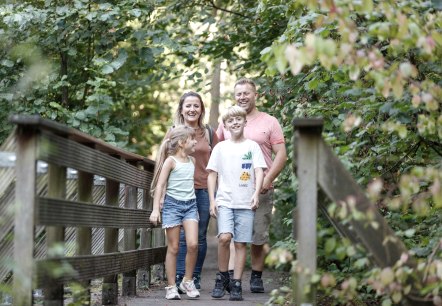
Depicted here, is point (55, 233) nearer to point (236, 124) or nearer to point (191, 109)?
point (236, 124)

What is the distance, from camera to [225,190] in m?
7.48

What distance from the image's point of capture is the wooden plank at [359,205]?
4.55 meters

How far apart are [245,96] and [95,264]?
2830 mm

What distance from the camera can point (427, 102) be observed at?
4566mm

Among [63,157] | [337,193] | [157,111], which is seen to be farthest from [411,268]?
[157,111]

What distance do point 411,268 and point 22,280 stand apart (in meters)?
2.07

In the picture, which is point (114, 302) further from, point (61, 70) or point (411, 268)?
point (61, 70)

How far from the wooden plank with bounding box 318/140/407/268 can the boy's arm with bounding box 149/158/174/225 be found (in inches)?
119

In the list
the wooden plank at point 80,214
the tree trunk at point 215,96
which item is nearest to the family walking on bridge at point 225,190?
the wooden plank at point 80,214

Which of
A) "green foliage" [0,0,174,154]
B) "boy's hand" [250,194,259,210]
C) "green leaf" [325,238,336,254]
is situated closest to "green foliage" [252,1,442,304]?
"green leaf" [325,238,336,254]

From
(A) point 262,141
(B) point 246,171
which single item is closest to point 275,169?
(A) point 262,141

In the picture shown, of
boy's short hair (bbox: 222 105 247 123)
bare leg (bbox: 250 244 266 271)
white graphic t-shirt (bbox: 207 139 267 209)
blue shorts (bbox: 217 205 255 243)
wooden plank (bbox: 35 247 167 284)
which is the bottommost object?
wooden plank (bbox: 35 247 167 284)

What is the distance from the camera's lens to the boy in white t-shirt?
7457mm

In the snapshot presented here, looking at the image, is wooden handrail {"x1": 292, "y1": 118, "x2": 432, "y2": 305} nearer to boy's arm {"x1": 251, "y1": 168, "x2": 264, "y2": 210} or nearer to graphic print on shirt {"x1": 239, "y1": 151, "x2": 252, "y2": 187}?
boy's arm {"x1": 251, "y1": 168, "x2": 264, "y2": 210}
